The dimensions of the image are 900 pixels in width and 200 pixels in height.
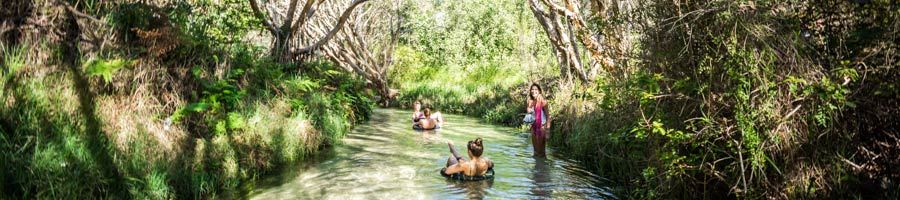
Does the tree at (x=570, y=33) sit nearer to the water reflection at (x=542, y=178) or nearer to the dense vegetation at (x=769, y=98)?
the water reflection at (x=542, y=178)

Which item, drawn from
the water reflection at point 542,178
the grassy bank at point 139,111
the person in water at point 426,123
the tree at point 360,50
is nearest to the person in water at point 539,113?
the water reflection at point 542,178

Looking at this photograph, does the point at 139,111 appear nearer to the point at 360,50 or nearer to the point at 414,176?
the point at 414,176

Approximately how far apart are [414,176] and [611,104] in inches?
149

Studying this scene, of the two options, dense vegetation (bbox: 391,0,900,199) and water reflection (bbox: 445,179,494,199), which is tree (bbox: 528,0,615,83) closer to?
water reflection (bbox: 445,179,494,199)

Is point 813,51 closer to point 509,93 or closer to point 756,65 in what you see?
point 756,65

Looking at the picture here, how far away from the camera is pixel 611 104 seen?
267 inches

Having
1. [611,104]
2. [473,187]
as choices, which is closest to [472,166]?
[473,187]

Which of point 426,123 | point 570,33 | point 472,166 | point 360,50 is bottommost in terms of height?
point 472,166

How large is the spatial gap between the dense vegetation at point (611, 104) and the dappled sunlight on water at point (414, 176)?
1.38 ft

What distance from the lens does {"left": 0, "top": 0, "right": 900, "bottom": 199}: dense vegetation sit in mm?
5102

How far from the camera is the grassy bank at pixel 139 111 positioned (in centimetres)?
578

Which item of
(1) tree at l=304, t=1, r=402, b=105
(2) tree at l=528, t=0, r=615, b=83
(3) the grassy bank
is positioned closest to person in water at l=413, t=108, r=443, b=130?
(2) tree at l=528, t=0, r=615, b=83

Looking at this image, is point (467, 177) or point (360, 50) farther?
point (360, 50)

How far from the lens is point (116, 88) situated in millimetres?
7480
